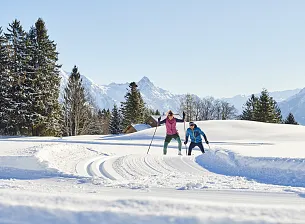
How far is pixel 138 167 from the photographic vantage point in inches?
408

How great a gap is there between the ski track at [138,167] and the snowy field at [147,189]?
0.03m

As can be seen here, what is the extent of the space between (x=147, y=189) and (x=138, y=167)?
14.2ft

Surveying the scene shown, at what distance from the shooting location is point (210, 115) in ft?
294

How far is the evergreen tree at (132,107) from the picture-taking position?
2255 inches

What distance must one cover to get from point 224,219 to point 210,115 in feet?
287

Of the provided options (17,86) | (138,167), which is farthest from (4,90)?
(138,167)

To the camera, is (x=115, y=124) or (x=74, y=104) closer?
(x=74, y=104)

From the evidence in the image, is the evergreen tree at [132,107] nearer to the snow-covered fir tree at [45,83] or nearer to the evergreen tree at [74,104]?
the evergreen tree at [74,104]

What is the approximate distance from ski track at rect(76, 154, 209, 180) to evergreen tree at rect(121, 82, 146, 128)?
45237 millimetres

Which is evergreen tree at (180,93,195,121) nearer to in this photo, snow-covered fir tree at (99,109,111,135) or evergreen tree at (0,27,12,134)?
snow-covered fir tree at (99,109,111,135)

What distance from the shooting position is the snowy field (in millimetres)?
3826

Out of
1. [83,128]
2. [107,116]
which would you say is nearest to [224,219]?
[83,128]

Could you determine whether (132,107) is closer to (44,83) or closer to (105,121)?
(105,121)

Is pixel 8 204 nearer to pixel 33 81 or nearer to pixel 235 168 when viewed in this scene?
pixel 235 168
